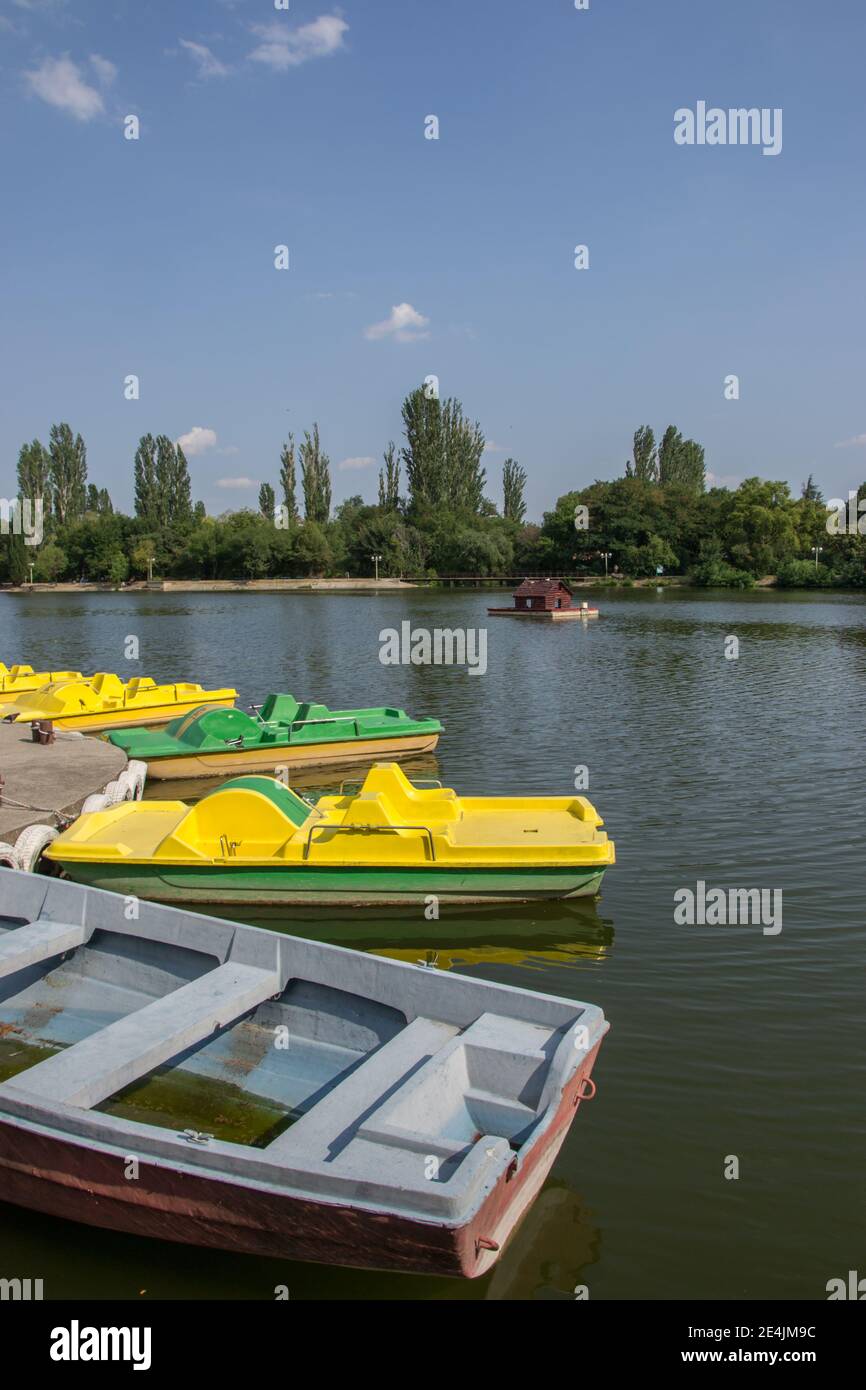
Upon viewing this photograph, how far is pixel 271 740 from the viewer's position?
19.1 m

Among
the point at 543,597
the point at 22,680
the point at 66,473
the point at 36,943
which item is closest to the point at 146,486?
the point at 66,473

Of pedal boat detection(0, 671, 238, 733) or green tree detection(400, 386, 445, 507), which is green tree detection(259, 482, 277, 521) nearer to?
green tree detection(400, 386, 445, 507)

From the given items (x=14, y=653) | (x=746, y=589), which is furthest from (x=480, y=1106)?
(x=746, y=589)

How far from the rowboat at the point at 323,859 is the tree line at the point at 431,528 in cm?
9504

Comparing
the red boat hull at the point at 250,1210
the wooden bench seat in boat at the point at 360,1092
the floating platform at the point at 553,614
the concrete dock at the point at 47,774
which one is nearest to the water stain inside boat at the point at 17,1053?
the red boat hull at the point at 250,1210

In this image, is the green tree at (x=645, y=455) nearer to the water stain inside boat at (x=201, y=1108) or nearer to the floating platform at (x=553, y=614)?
the floating platform at (x=553, y=614)

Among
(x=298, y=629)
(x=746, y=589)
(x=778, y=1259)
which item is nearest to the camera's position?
(x=778, y=1259)

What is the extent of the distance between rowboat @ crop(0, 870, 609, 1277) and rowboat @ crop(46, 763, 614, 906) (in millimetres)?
2680

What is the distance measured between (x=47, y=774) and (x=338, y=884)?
6412mm

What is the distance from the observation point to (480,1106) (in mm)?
6199

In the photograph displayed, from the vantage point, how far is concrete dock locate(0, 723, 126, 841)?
13031 millimetres

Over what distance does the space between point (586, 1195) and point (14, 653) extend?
145 feet

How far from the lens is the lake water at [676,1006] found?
5.84 m
